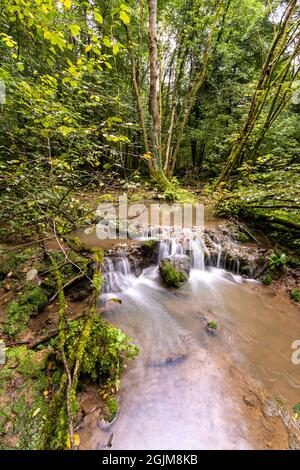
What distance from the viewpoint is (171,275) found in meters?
4.30

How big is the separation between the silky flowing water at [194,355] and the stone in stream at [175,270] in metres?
0.17

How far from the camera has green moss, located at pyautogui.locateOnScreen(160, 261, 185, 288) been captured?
4.29 metres

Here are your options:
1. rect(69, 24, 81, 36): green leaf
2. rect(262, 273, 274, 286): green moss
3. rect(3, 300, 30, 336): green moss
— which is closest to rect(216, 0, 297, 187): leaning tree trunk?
rect(262, 273, 274, 286): green moss

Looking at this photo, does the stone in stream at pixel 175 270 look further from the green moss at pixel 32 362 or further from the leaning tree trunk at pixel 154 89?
the leaning tree trunk at pixel 154 89

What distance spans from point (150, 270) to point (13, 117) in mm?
4518

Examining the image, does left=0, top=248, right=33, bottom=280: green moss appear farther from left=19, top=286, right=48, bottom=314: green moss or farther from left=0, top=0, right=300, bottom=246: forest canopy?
left=0, top=0, right=300, bottom=246: forest canopy

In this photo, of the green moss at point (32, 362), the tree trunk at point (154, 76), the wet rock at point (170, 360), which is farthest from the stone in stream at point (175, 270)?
the tree trunk at point (154, 76)

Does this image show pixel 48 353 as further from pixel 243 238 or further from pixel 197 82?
pixel 197 82

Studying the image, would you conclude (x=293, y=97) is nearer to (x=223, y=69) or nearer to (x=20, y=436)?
(x=223, y=69)

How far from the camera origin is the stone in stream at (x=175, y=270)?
4.31 meters

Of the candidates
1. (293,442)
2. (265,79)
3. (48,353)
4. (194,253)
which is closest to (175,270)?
(194,253)

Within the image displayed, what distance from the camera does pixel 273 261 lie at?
462cm

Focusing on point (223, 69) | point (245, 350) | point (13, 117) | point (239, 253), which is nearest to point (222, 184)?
point (239, 253)
